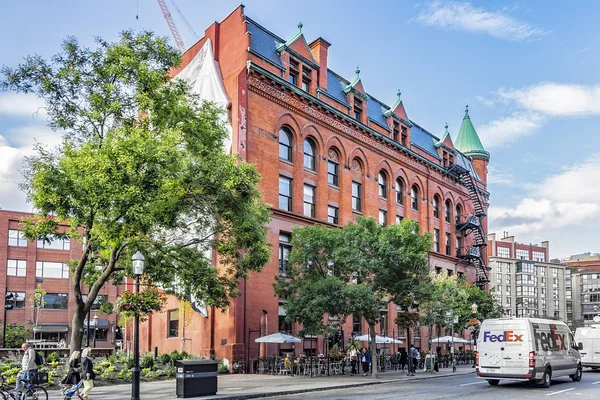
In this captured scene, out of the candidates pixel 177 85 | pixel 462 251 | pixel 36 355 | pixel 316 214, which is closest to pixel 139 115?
pixel 177 85

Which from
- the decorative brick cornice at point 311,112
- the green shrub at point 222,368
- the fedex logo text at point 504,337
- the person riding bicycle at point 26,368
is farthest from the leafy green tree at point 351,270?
the person riding bicycle at point 26,368

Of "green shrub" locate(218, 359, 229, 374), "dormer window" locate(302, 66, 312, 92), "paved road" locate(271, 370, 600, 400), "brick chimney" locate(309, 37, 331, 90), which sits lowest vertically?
"green shrub" locate(218, 359, 229, 374)

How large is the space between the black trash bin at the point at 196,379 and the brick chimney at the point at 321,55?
79.1 ft

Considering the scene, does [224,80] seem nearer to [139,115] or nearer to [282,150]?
[282,150]

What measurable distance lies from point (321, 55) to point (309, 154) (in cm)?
711

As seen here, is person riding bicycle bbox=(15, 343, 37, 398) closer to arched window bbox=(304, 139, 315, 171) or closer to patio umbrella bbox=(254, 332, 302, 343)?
patio umbrella bbox=(254, 332, 302, 343)

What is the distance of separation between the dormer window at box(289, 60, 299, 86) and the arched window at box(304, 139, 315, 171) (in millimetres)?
3779

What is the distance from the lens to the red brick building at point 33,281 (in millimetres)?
63938

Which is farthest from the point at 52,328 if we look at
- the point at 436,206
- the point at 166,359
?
the point at 436,206

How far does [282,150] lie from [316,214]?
469 cm

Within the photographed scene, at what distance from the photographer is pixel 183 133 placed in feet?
71.4

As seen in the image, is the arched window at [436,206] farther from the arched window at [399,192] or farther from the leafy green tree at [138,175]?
the leafy green tree at [138,175]

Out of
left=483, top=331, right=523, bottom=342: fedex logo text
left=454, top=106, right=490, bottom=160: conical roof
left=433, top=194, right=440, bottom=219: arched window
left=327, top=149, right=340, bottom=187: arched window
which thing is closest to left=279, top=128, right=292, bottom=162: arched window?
left=327, top=149, right=340, bottom=187: arched window

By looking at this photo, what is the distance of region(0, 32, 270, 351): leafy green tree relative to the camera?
18125mm
